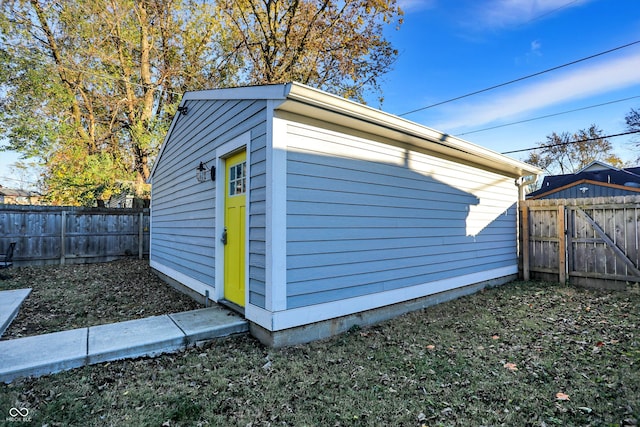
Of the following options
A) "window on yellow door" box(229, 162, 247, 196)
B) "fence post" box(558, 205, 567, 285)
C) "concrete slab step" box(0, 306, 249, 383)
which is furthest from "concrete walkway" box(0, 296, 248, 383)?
"fence post" box(558, 205, 567, 285)

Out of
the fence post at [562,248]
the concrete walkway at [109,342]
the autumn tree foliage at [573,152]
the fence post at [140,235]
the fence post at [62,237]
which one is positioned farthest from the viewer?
the autumn tree foliage at [573,152]

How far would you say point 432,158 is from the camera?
17.0 ft

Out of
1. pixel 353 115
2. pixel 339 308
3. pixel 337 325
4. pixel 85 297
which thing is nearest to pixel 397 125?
pixel 353 115

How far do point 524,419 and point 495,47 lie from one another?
1212 centimetres

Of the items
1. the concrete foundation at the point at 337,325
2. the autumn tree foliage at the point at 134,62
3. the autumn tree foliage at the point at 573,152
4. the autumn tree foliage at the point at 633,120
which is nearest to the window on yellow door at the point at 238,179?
the concrete foundation at the point at 337,325

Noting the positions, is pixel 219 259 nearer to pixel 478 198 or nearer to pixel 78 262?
pixel 478 198

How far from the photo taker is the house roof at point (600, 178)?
16016 millimetres

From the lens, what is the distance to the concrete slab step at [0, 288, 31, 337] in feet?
12.4

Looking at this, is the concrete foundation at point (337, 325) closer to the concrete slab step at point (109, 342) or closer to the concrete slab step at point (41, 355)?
the concrete slab step at point (109, 342)

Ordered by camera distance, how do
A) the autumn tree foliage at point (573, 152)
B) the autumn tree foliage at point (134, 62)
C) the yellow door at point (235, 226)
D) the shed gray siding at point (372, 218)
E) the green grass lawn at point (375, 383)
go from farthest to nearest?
the autumn tree foliage at point (573, 152)
the autumn tree foliage at point (134, 62)
the yellow door at point (235, 226)
the shed gray siding at point (372, 218)
the green grass lawn at point (375, 383)

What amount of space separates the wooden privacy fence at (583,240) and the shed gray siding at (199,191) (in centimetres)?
632

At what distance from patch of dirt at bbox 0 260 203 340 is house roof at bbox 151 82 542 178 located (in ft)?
→ 11.0

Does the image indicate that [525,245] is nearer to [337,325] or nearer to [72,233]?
[337,325]
